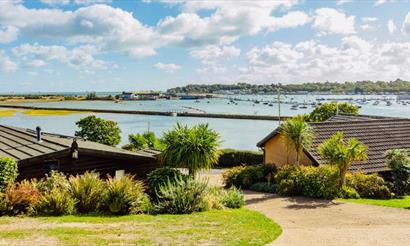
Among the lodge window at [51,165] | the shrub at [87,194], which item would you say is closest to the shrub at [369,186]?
the shrub at [87,194]

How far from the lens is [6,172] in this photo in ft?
48.7

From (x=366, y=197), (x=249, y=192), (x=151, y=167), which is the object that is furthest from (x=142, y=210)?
(x=366, y=197)

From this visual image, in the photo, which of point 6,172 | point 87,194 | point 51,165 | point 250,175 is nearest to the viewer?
point 87,194

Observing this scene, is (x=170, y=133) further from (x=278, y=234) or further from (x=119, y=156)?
(x=278, y=234)

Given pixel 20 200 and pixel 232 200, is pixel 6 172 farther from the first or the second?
pixel 232 200

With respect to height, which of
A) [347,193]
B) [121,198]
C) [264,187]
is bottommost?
[264,187]

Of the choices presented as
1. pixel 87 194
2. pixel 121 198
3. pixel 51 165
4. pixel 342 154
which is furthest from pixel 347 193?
pixel 51 165

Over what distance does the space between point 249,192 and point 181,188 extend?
8.53 meters

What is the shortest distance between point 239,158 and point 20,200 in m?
26.8

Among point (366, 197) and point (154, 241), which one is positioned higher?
point (154, 241)

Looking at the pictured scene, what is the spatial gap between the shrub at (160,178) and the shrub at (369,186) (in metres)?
Result: 8.74

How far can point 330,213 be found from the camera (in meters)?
16.8

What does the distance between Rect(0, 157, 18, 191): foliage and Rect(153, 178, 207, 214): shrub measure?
194 inches

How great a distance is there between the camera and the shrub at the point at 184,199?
1507cm
